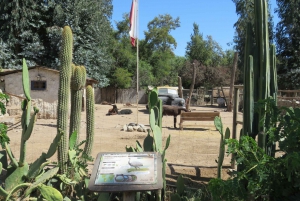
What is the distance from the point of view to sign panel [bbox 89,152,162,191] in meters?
2.62

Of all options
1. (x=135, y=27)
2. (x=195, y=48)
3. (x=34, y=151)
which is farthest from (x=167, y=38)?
(x=34, y=151)

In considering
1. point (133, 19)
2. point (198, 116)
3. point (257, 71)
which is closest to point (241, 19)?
point (133, 19)

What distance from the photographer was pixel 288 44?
93.5 feet

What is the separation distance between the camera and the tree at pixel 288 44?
2730 centimetres

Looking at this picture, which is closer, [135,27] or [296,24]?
[135,27]

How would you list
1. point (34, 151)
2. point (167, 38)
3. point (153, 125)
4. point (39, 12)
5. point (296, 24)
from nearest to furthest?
point (153, 125) < point (34, 151) < point (39, 12) < point (296, 24) < point (167, 38)

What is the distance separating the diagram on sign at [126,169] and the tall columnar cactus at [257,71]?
1.87 meters

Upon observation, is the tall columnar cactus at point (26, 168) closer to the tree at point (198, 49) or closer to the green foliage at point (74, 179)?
the green foliage at point (74, 179)

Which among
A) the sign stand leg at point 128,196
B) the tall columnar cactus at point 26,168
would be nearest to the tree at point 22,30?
the tall columnar cactus at point 26,168

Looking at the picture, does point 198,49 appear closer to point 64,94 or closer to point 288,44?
point 288,44

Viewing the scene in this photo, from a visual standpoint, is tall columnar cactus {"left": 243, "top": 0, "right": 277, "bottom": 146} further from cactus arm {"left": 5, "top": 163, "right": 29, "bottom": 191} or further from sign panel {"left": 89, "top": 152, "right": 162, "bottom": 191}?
cactus arm {"left": 5, "top": 163, "right": 29, "bottom": 191}

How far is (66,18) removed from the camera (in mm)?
25562

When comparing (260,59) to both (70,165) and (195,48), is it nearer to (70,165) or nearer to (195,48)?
(70,165)

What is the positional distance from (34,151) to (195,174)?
3913 millimetres
